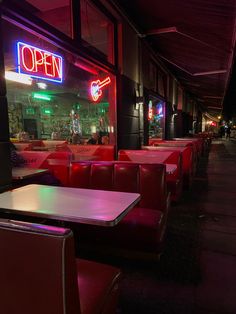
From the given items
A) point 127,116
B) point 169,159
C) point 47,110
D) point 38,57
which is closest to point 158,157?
point 169,159

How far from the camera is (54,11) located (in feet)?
14.6

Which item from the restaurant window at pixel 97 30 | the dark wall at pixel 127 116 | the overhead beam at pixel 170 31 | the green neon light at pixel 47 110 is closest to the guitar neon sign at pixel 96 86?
the dark wall at pixel 127 116

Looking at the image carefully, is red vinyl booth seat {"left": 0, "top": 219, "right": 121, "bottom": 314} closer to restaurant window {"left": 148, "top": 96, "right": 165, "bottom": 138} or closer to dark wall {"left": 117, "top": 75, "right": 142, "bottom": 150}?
dark wall {"left": 117, "top": 75, "right": 142, "bottom": 150}

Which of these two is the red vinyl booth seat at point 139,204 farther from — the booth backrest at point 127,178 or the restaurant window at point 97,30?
the restaurant window at point 97,30

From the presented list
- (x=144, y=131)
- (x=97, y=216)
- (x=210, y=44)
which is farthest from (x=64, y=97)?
(x=97, y=216)

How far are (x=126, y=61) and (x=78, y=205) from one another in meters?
4.75

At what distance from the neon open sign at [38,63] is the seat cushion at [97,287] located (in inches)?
101

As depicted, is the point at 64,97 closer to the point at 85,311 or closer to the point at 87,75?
the point at 87,75

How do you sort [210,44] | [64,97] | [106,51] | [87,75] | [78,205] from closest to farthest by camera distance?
[78,205] < [106,51] < [210,44] < [87,75] < [64,97]

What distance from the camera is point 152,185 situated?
277cm

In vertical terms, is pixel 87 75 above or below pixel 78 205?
above

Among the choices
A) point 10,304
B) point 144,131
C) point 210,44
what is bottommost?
point 10,304

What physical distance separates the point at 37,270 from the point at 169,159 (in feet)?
12.5

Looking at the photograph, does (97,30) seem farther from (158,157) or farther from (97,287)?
(97,287)
